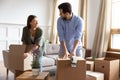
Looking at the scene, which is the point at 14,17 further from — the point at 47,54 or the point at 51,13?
the point at 47,54

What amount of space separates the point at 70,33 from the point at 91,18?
9.76 ft

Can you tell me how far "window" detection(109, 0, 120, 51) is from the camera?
475 cm

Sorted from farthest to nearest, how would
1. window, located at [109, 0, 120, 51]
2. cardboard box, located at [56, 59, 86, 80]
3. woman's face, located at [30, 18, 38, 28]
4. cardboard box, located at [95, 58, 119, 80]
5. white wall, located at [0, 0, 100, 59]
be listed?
white wall, located at [0, 0, 100, 59] < window, located at [109, 0, 120, 51] < cardboard box, located at [95, 58, 119, 80] < woman's face, located at [30, 18, 38, 28] < cardboard box, located at [56, 59, 86, 80]

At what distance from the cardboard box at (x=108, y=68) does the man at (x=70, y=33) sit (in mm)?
1451

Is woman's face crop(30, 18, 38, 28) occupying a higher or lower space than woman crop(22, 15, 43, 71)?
higher

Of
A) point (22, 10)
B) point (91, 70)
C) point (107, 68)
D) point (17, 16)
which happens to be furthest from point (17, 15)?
point (107, 68)

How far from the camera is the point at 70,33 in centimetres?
252

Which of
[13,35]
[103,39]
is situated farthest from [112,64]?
[13,35]

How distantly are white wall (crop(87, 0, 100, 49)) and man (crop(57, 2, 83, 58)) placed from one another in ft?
9.12

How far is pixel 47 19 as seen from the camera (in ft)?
24.0

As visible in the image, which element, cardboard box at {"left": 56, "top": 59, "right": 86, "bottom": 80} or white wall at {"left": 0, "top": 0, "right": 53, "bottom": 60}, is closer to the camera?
cardboard box at {"left": 56, "top": 59, "right": 86, "bottom": 80}

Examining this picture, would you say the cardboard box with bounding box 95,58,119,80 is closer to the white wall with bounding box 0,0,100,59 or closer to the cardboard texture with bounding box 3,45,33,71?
the cardboard texture with bounding box 3,45,33,71

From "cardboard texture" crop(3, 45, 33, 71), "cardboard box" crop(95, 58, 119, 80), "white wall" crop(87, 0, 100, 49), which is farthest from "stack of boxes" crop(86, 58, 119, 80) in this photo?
"cardboard texture" crop(3, 45, 33, 71)

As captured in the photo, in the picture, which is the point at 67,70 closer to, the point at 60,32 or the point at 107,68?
the point at 60,32
